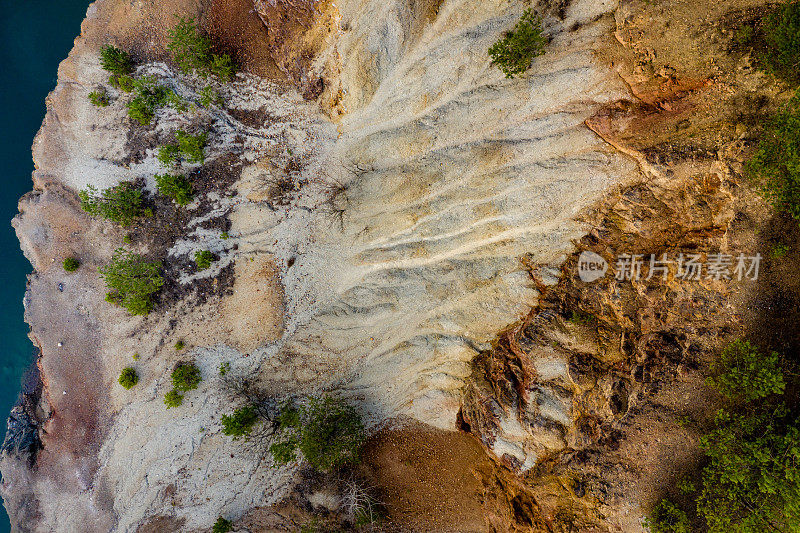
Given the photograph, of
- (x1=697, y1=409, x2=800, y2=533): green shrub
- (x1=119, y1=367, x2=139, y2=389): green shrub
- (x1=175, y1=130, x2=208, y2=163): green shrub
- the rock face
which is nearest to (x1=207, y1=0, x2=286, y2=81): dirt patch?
the rock face

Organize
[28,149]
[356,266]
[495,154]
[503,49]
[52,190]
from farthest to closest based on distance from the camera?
[28,149]
[52,190]
[356,266]
[495,154]
[503,49]

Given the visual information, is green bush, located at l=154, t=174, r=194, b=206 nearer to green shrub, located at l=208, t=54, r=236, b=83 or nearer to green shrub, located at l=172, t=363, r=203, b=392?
green shrub, located at l=208, t=54, r=236, b=83

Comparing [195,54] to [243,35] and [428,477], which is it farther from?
[428,477]

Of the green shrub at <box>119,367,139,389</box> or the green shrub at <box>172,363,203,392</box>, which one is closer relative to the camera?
the green shrub at <box>172,363,203,392</box>

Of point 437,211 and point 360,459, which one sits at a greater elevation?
point 437,211

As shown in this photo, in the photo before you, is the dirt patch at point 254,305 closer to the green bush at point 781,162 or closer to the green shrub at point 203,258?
the green shrub at point 203,258

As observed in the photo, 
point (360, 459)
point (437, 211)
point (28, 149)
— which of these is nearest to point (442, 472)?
point (360, 459)

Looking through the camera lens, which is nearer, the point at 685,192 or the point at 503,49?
the point at 685,192

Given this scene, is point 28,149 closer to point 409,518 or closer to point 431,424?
point 431,424
